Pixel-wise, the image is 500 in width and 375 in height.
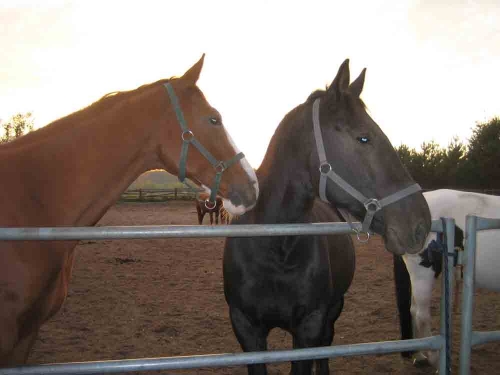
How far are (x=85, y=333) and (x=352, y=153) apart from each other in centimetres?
384

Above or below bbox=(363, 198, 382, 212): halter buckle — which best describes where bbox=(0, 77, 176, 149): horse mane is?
above

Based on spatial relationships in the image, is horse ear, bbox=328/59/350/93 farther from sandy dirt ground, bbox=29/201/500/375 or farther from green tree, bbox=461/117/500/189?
green tree, bbox=461/117/500/189

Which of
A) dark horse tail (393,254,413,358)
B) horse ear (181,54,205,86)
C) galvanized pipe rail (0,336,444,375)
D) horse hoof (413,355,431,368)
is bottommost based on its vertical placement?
horse hoof (413,355,431,368)

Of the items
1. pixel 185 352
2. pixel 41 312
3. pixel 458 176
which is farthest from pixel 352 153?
pixel 458 176

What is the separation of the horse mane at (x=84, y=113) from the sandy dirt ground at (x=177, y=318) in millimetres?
2591

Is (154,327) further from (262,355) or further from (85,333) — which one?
(262,355)

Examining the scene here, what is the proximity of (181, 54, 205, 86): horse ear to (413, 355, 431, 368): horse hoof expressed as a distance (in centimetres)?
367

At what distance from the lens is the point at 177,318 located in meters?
5.11

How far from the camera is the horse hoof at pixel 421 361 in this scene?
4203 mm

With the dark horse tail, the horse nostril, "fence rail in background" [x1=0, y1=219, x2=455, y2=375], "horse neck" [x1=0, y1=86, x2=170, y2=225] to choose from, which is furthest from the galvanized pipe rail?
the dark horse tail

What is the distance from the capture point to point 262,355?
169cm

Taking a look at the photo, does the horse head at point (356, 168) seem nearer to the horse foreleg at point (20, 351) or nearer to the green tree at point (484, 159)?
the horse foreleg at point (20, 351)

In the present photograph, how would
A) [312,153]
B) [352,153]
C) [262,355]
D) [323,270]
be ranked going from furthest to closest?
1. [323,270]
2. [312,153]
3. [352,153]
4. [262,355]

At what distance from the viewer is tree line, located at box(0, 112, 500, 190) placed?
96.2 ft
